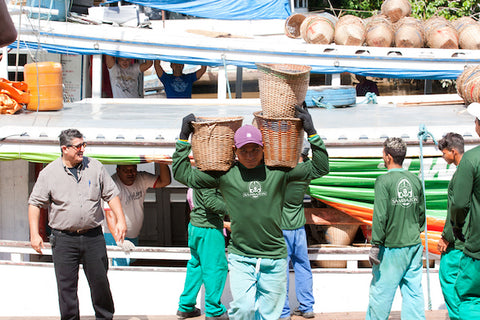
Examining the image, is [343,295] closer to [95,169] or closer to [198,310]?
[198,310]

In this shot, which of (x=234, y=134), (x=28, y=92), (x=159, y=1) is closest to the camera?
(x=234, y=134)

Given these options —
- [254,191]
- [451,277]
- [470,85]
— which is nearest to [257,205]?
[254,191]

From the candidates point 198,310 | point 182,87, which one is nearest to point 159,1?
point 182,87

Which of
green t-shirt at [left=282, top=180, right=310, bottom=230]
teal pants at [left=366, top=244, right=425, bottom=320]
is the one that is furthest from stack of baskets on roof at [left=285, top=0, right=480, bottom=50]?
teal pants at [left=366, top=244, right=425, bottom=320]

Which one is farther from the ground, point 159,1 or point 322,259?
point 159,1

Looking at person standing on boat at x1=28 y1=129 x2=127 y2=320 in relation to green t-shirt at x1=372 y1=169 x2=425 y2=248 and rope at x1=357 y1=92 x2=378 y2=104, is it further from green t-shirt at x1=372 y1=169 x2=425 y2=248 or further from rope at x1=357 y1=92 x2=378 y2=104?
rope at x1=357 y1=92 x2=378 y2=104

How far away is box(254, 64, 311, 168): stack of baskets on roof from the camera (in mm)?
4617

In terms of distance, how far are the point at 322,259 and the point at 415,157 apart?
52.1 inches

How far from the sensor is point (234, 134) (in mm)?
4879

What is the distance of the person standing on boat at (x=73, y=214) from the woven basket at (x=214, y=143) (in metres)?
0.96

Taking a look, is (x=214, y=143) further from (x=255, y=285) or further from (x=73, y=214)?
(x=73, y=214)

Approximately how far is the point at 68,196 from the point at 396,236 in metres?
2.58

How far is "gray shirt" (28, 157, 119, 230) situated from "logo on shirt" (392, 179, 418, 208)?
2.36 m

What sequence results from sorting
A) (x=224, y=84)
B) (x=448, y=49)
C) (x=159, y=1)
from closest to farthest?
(x=224, y=84) < (x=448, y=49) < (x=159, y=1)
